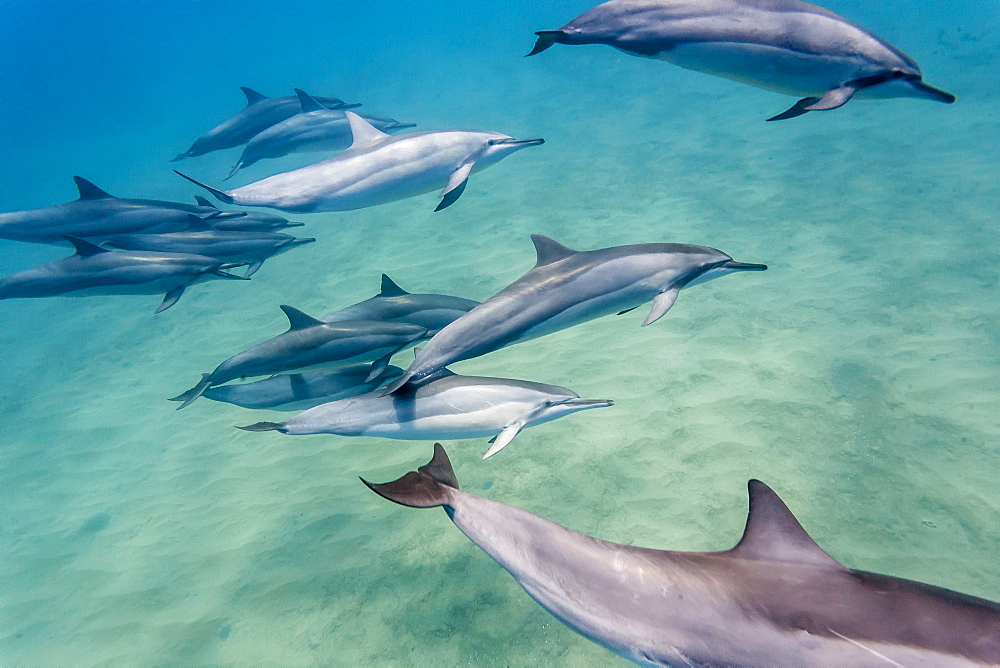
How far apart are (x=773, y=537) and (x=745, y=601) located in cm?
32

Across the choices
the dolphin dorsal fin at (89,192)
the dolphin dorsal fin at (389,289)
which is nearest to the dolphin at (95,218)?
the dolphin dorsal fin at (89,192)

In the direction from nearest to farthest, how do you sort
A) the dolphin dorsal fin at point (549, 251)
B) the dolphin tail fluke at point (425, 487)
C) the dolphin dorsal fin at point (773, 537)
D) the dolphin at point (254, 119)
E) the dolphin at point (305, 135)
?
1. the dolphin dorsal fin at point (773, 537)
2. the dolphin tail fluke at point (425, 487)
3. the dolphin dorsal fin at point (549, 251)
4. the dolphin at point (305, 135)
5. the dolphin at point (254, 119)

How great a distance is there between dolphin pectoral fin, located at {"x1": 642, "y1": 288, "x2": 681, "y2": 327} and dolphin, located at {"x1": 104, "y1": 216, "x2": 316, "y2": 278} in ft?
11.5

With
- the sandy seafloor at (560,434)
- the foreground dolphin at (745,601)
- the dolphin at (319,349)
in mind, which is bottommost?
the sandy seafloor at (560,434)

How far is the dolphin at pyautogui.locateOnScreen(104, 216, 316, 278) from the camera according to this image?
5.14 metres

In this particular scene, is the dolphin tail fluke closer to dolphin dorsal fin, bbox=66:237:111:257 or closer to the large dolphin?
the large dolphin

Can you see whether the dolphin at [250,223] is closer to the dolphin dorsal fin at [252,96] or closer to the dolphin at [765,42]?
the dolphin at [765,42]

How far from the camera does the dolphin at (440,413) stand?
3.09m

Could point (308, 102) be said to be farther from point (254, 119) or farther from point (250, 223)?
point (250, 223)

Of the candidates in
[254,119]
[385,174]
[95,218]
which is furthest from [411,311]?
[254,119]

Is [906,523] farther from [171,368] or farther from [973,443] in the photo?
[171,368]

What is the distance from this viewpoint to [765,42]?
9.32 feet

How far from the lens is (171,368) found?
8.53 metres

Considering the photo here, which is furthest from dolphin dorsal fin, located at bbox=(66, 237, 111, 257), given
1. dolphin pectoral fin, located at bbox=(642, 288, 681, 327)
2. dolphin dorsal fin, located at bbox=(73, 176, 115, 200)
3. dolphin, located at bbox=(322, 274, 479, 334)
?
dolphin pectoral fin, located at bbox=(642, 288, 681, 327)
